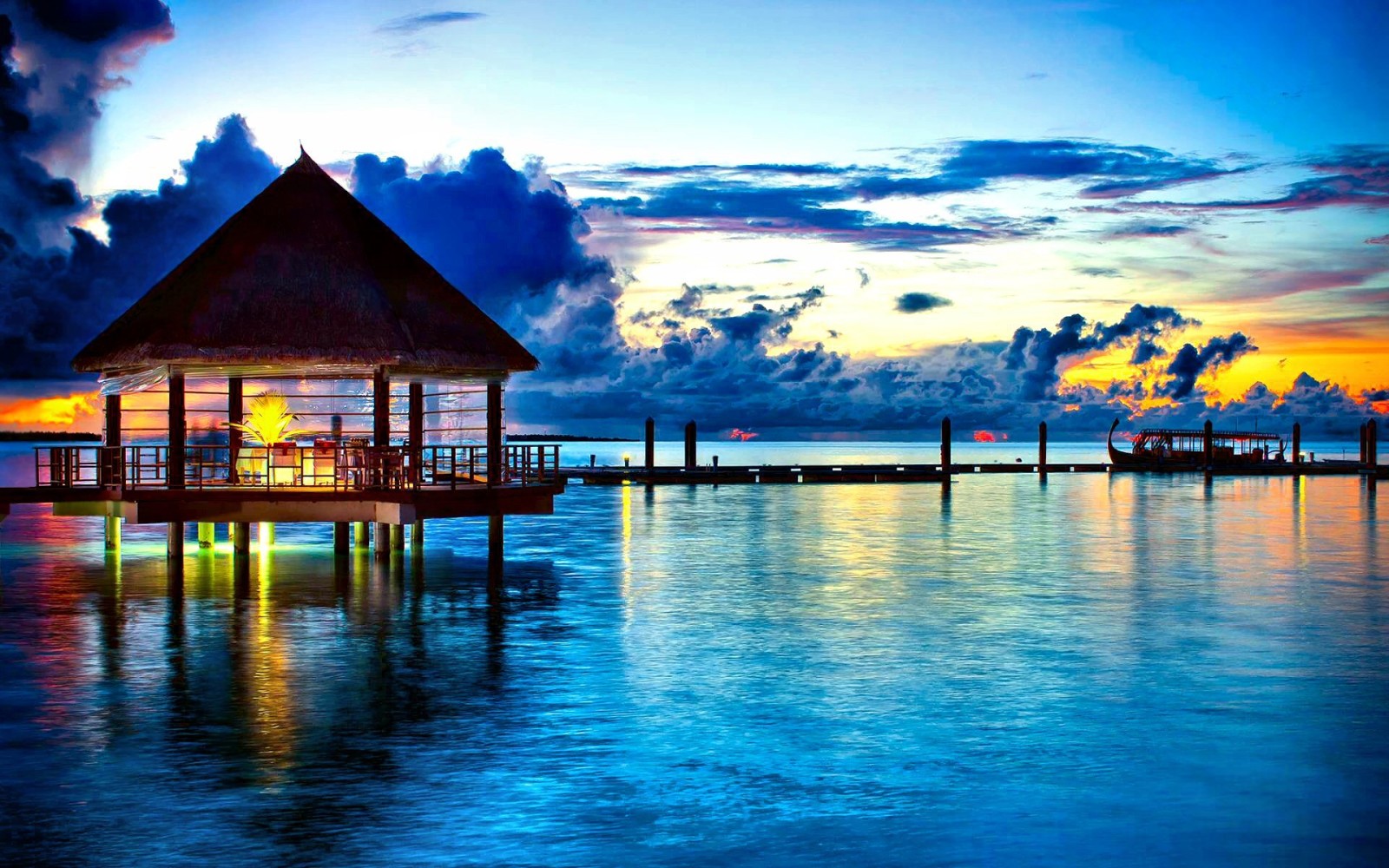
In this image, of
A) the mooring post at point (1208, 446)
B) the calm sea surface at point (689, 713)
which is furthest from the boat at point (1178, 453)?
the calm sea surface at point (689, 713)

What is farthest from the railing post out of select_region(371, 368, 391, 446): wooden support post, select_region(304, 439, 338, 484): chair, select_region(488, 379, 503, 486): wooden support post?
select_region(304, 439, 338, 484): chair

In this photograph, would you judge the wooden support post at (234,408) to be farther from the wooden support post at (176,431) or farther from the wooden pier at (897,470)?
the wooden pier at (897,470)

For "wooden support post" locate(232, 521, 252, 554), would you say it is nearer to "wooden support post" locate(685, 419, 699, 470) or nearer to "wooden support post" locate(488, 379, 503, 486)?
"wooden support post" locate(488, 379, 503, 486)

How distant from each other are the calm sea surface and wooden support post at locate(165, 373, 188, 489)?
177 cm

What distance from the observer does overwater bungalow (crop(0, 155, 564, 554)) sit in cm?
2416

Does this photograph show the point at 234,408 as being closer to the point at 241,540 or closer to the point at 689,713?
the point at 241,540

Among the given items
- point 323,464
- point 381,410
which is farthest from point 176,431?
point 381,410

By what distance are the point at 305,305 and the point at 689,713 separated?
1468cm

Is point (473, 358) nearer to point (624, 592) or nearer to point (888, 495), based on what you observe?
point (624, 592)

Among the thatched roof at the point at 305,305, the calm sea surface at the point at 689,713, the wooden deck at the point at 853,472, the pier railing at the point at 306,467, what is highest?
the thatched roof at the point at 305,305

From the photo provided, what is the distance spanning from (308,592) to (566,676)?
844 centimetres

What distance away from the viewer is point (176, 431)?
25.2m

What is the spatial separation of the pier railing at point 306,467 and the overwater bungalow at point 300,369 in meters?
0.05

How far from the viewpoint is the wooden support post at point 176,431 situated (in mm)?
24922
